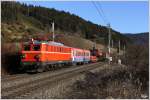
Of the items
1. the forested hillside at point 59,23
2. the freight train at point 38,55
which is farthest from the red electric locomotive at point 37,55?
the forested hillside at point 59,23

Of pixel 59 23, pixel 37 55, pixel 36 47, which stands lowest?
pixel 37 55

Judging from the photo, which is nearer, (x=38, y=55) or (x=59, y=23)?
(x=38, y=55)

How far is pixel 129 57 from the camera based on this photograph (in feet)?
178

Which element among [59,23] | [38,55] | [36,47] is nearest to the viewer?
[38,55]

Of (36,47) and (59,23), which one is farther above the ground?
(59,23)

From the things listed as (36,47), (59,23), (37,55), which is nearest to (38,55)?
(37,55)

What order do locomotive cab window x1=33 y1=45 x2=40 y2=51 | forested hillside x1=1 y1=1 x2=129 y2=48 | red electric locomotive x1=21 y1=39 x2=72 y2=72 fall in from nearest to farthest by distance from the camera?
1. red electric locomotive x1=21 y1=39 x2=72 y2=72
2. locomotive cab window x1=33 y1=45 x2=40 y2=51
3. forested hillside x1=1 y1=1 x2=129 y2=48

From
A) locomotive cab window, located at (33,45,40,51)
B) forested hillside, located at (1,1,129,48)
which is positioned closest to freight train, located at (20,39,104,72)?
locomotive cab window, located at (33,45,40,51)

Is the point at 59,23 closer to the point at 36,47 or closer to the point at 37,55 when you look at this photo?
the point at 36,47

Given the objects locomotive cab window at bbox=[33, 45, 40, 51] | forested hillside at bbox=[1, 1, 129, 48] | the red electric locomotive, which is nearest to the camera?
the red electric locomotive

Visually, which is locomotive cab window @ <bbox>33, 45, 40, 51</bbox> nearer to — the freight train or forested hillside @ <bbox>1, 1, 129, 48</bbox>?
the freight train

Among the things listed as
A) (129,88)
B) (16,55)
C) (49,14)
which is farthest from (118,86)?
(49,14)

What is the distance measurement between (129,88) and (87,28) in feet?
541

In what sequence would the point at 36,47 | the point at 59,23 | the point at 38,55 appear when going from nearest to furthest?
the point at 38,55 < the point at 36,47 < the point at 59,23
